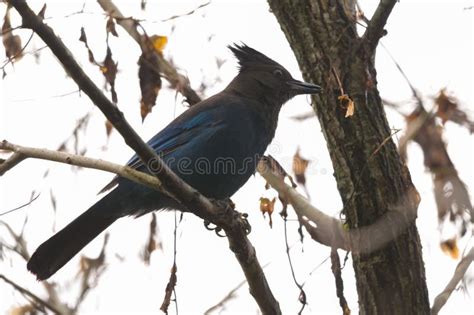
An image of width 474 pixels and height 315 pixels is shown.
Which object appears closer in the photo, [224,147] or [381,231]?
[381,231]

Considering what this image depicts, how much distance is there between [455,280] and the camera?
4785 millimetres

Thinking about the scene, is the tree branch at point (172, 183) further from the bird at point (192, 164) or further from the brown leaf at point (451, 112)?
the brown leaf at point (451, 112)

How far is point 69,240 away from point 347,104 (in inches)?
97.1

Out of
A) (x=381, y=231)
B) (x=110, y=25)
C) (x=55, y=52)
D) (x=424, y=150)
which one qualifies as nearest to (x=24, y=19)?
(x=55, y=52)

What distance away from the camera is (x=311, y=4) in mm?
5129

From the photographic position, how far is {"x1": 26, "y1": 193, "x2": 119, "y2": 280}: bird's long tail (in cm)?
589

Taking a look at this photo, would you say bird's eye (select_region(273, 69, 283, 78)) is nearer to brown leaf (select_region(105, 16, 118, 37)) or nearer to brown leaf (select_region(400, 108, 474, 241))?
brown leaf (select_region(105, 16, 118, 37))

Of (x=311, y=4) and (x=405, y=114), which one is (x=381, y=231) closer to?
(x=405, y=114)

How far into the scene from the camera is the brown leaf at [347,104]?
451 centimetres

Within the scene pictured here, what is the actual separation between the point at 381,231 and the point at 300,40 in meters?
1.37

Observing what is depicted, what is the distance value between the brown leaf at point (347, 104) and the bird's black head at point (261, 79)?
1688 millimetres

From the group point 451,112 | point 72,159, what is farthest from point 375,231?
point 72,159

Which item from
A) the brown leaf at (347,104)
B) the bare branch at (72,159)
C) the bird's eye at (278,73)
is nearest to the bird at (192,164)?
the bird's eye at (278,73)

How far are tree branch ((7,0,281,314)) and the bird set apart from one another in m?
0.84
